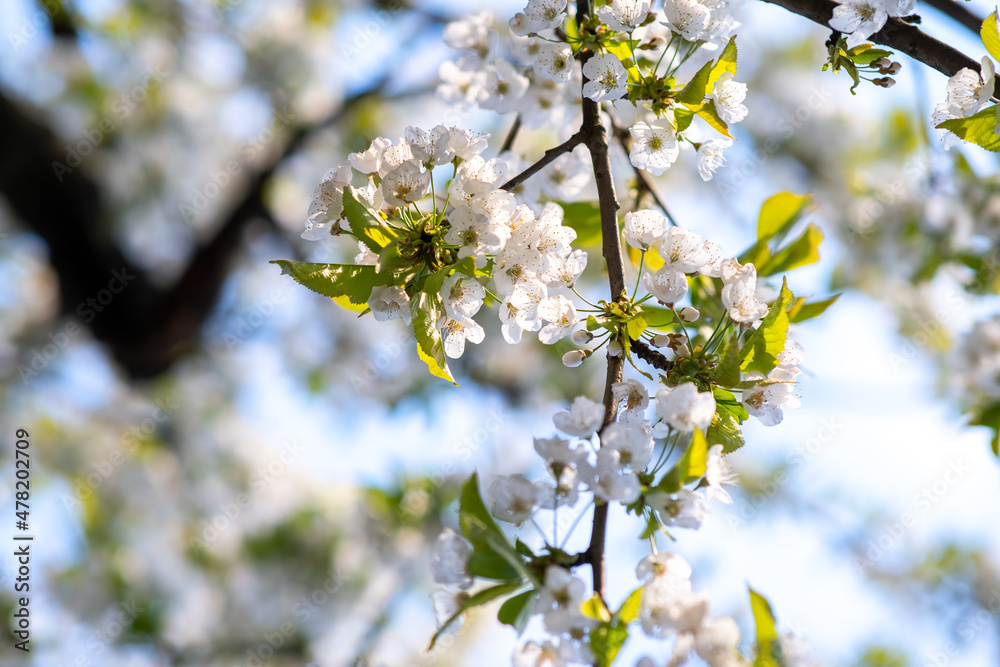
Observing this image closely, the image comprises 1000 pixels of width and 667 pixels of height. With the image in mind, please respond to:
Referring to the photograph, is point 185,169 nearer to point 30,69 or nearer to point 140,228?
point 140,228

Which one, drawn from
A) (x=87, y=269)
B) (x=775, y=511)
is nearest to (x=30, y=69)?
(x=87, y=269)

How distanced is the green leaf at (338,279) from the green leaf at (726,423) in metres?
0.50

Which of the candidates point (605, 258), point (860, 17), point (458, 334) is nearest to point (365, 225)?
point (458, 334)

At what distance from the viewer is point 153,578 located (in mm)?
4191

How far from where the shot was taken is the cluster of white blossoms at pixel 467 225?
0.88 meters

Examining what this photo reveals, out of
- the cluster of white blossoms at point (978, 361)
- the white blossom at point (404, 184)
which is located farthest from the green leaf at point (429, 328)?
the cluster of white blossoms at point (978, 361)

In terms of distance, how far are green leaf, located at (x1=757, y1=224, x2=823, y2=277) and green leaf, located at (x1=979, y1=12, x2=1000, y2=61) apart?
433mm

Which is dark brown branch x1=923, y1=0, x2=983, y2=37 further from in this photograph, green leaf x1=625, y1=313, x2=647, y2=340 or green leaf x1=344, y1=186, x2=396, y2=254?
green leaf x1=344, y1=186, x2=396, y2=254

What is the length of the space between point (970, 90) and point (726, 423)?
1.76 ft

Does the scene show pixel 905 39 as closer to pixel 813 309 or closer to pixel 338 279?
pixel 813 309

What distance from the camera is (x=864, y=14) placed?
2.90ft

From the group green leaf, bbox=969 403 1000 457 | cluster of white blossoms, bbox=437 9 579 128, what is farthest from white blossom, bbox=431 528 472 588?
green leaf, bbox=969 403 1000 457

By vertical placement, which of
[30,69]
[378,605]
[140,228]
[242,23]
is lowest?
[378,605]

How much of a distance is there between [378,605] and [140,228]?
3483 mm
